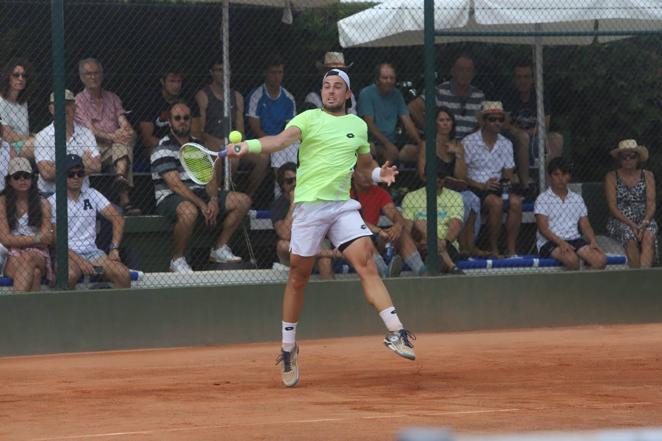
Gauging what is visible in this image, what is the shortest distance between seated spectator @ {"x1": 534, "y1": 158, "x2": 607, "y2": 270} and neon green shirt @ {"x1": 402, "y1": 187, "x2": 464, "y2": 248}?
889mm

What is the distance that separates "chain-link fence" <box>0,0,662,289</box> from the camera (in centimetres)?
1146

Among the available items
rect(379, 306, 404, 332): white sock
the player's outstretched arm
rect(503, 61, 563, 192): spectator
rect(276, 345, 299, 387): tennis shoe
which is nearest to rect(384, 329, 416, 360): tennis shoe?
rect(379, 306, 404, 332): white sock

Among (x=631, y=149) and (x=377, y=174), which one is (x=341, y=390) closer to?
(x=377, y=174)

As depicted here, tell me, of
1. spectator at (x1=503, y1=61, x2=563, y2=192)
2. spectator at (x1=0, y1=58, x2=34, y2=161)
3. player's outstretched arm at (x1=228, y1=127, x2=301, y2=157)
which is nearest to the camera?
player's outstretched arm at (x1=228, y1=127, x2=301, y2=157)

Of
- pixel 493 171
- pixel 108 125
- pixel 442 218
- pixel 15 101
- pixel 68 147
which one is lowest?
pixel 442 218

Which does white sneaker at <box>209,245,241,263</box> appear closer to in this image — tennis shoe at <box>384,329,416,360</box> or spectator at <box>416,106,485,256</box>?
spectator at <box>416,106,485,256</box>

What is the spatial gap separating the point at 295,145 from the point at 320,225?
469 centimetres

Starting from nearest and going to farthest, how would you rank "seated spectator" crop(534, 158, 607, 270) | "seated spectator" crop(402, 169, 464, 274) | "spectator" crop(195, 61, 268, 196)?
1. "seated spectator" crop(402, 169, 464, 274)
2. "spectator" crop(195, 61, 268, 196)
3. "seated spectator" crop(534, 158, 607, 270)

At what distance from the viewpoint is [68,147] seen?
36.7 feet

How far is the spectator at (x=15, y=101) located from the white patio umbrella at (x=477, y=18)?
3119mm

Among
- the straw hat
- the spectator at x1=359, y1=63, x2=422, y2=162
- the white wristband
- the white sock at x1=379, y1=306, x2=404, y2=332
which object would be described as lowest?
the white sock at x1=379, y1=306, x2=404, y2=332

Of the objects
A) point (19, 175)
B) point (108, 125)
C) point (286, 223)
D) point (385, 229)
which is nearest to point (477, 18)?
point (385, 229)

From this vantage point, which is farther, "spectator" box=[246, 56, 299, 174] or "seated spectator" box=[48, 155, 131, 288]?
"spectator" box=[246, 56, 299, 174]

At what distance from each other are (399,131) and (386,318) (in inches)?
204
